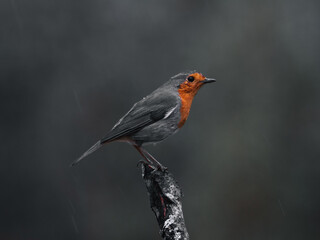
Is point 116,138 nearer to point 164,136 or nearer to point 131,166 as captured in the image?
point 164,136

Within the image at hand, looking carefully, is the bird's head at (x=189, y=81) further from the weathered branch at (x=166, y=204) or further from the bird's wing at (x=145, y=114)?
the weathered branch at (x=166, y=204)

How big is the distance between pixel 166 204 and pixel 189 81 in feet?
4.89

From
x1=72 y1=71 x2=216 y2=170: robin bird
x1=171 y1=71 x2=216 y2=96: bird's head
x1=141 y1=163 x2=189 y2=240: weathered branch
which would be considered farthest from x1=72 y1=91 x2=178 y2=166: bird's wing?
x1=141 y1=163 x2=189 y2=240: weathered branch

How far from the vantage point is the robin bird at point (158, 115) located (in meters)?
3.92

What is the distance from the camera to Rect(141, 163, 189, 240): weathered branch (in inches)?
116

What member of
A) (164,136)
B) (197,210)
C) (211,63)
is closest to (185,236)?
(164,136)

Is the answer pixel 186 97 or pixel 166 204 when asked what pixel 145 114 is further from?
pixel 166 204

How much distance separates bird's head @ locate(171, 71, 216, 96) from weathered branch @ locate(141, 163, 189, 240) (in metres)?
1.02

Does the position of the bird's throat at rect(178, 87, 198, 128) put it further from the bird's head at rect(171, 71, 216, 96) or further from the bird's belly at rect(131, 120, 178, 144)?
the bird's belly at rect(131, 120, 178, 144)

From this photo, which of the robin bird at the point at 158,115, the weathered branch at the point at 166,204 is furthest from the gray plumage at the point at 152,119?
the weathered branch at the point at 166,204

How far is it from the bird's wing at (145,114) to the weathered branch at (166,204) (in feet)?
1.55

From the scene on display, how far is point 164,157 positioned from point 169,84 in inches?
144

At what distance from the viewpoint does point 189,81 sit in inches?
166

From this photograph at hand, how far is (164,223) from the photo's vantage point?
3043 mm
